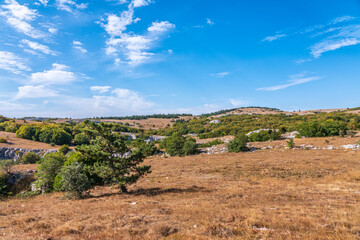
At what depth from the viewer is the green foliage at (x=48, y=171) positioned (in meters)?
18.3

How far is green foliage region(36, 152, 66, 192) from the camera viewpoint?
18.3 metres

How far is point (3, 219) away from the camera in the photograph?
959 centimetres

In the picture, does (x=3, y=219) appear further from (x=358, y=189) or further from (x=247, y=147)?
(x=247, y=147)

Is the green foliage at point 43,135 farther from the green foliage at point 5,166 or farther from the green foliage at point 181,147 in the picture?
the green foliage at point 5,166

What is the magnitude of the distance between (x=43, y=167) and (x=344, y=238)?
76.9 feet

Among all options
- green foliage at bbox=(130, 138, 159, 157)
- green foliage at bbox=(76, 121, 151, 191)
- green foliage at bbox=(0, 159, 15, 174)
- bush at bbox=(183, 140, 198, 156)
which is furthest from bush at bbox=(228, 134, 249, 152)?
green foliage at bbox=(0, 159, 15, 174)

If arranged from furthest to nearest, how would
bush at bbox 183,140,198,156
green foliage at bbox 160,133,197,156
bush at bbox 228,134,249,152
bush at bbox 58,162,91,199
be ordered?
green foliage at bbox 160,133,197,156
bush at bbox 183,140,198,156
bush at bbox 228,134,249,152
bush at bbox 58,162,91,199

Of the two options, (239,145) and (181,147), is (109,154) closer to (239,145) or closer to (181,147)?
(181,147)

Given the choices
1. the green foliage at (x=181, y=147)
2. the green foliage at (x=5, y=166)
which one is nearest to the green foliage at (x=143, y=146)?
the green foliage at (x=5, y=166)

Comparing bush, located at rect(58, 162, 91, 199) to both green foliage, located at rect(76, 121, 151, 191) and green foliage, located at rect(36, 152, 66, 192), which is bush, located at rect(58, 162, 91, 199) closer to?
green foliage, located at rect(76, 121, 151, 191)

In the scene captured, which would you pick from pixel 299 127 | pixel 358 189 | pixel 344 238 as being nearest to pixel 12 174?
Result: pixel 344 238

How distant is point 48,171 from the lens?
1861 centimetres

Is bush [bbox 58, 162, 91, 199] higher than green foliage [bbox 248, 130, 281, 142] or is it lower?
higher

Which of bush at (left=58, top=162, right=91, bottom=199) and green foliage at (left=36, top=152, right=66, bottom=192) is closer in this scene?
bush at (left=58, top=162, right=91, bottom=199)
